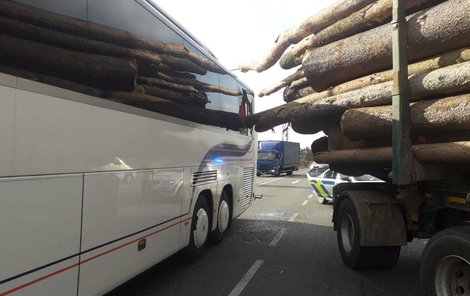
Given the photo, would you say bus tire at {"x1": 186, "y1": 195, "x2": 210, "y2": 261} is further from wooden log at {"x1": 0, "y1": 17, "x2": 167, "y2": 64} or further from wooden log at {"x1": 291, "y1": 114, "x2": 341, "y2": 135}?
wooden log at {"x1": 0, "y1": 17, "x2": 167, "y2": 64}

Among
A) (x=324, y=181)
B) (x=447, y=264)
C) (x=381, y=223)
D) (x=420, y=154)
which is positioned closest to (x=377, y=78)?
(x=420, y=154)

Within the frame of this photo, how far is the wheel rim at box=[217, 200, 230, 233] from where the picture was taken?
849 centimetres

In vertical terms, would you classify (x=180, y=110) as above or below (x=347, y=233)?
above

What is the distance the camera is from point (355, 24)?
5.43m

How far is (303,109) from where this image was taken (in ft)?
20.9

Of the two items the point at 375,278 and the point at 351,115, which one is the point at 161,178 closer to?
the point at 351,115

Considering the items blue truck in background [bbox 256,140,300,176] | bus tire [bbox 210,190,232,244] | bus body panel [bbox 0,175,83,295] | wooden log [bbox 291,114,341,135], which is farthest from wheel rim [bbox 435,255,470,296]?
blue truck in background [bbox 256,140,300,176]

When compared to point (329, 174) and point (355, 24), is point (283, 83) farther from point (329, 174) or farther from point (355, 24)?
point (329, 174)

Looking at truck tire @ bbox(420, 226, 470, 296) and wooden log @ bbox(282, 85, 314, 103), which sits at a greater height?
wooden log @ bbox(282, 85, 314, 103)

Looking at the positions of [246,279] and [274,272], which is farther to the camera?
[274,272]

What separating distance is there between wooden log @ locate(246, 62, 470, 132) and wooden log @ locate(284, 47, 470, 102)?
3.9 inches

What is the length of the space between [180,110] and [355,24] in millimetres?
2537

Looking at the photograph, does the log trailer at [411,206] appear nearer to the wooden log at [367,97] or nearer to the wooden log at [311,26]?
the wooden log at [367,97]

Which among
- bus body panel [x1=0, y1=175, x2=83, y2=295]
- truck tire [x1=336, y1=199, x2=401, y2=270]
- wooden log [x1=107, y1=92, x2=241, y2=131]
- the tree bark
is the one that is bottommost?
truck tire [x1=336, y1=199, x2=401, y2=270]
